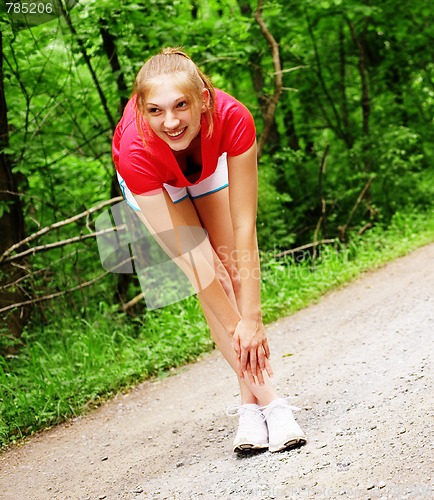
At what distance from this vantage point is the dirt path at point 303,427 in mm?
2559

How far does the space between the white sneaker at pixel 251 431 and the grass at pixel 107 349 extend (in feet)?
5.80

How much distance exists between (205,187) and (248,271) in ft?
1.47

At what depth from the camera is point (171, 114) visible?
2.69 m

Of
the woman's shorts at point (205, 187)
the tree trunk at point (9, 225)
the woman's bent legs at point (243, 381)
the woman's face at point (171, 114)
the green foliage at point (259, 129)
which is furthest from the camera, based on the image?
the tree trunk at point (9, 225)

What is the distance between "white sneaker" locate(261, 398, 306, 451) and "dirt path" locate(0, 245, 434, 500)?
45mm

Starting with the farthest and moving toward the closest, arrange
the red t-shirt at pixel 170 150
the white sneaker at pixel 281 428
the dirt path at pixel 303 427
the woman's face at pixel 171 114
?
the white sneaker at pixel 281 428
the red t-shirt at pixel 170 150
the woman's face at pixel 171 114
the dirt path at pixel 303 427

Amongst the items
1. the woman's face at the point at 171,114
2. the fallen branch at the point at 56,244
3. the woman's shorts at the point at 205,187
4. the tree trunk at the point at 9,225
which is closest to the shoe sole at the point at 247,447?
the woman's shorts at the point at 205,187

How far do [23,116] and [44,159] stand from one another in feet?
1.89

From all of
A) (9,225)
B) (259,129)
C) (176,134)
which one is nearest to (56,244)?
(9,225)

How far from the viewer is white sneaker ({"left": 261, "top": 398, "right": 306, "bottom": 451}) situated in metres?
2.92

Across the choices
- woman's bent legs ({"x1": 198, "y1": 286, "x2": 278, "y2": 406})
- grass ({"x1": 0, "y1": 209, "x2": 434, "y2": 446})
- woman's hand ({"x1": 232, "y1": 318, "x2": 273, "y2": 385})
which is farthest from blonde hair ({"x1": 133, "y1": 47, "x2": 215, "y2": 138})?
grass ({"x1": 0, "y1": 209, "x2": 434, "y2": 446})

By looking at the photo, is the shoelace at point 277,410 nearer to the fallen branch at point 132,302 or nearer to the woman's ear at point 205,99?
the woman's ear at point 205,99

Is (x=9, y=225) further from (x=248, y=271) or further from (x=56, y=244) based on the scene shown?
(x=248, y=271)

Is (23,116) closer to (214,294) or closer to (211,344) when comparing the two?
(211,344)
